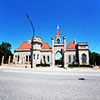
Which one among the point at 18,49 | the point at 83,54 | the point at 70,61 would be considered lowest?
the point at 70,61

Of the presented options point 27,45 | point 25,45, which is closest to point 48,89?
point 27,45

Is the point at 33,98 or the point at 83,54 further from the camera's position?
the point at 83,54

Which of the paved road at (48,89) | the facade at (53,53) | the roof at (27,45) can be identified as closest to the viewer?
the paved road at (48,89)

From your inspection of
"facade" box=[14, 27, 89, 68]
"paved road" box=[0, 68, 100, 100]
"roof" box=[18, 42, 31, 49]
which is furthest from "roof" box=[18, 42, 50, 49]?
"paved road" box=[0, 68, 100, 100]

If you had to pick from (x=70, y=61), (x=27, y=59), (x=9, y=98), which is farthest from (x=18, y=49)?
(x=9, y=98)

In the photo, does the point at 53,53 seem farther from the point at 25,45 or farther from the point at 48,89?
the point at 48,89

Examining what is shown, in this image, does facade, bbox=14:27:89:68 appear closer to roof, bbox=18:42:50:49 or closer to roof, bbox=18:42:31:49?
roof, bbox=18:42:50:49

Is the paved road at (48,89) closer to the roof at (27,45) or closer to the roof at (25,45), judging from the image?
the roof at (27,45)

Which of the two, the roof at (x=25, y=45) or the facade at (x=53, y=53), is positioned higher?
the roof at (x=25, y=45)

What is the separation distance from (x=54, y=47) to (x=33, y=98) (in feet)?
98.9

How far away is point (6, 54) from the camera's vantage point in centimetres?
5094

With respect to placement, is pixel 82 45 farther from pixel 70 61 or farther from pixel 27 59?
pixel 27 59

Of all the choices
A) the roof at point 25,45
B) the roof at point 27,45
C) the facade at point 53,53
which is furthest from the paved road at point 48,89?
the roof at point 25,45

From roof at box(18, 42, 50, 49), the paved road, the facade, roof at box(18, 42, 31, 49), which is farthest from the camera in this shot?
roof at box(18, 42, 31, 49)
